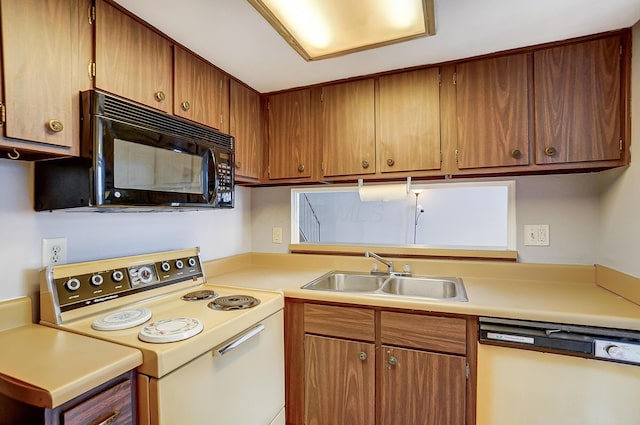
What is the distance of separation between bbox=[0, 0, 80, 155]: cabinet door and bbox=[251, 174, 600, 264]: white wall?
84.2 inches

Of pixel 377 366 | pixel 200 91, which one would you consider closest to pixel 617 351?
pixel 377 366

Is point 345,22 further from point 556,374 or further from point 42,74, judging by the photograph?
point 556,374

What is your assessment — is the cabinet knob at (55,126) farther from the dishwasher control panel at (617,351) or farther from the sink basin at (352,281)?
the dishwasher control panel at (617,351)

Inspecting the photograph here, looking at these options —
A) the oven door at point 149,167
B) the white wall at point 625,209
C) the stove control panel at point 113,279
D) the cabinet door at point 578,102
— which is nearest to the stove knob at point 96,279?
the stove control panel at point 113,279

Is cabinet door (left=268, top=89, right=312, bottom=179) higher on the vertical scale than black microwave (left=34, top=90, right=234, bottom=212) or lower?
higher

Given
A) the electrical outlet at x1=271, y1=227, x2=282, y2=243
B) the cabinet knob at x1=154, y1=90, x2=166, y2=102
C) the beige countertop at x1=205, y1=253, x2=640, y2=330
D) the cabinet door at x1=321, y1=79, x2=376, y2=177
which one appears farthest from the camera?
the electrical outlet at x1=271, y1=227, x2=282, y2=243

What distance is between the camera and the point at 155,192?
1.22 meters

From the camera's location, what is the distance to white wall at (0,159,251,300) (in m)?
1.13

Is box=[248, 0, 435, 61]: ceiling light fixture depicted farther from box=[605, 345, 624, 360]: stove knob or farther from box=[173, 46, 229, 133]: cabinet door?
box=[605, 345, 624, 360]: stove knob

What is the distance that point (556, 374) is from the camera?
124cm

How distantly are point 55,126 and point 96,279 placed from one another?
612 millimetres

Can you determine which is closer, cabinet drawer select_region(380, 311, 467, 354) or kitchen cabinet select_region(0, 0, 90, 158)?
kitchen cabinet select_region(0, 0, 90, 158)

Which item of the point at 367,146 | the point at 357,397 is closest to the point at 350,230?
the point at 367,146

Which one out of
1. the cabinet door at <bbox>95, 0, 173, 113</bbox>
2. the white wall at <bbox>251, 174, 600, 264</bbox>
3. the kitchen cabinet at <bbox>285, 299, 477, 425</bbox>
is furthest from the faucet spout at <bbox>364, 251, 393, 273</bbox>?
the cabinet door at <bbox>95, 0, 173, 113</bbox>
